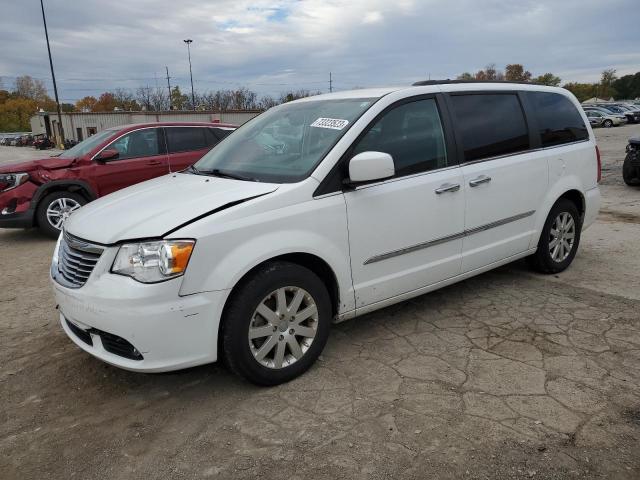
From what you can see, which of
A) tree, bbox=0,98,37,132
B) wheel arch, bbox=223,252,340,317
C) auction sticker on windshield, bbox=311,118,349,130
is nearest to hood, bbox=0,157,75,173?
auction sticker on windshield, bbox=311,118,349,130

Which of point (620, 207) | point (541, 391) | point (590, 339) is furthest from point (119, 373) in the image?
point (620, 207)

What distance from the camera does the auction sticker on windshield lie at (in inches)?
139

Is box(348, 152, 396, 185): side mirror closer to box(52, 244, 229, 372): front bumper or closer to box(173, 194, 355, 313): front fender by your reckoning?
box(173, 194, 355, 313): front fender

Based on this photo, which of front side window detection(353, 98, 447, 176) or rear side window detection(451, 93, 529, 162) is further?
rear side window detection(451, 93, 529, 162)

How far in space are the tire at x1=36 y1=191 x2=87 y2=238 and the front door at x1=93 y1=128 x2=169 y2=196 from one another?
1.37 feet

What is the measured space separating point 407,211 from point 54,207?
6.02 meters

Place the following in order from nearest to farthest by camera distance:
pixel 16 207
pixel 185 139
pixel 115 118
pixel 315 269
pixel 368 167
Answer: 1. pixel 368 167
2. pixel 315 269
3. pixel 16 207
4. pixel 185 139
5. pixel 115 118

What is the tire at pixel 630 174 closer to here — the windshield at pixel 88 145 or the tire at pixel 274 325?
the tire at pixel 274 325

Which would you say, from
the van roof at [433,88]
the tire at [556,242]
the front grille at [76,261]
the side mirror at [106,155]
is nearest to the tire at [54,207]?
the side mirror at [106,155]

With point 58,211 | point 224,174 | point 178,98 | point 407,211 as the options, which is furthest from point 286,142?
point 178,98

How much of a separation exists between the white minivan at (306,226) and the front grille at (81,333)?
0.01 m

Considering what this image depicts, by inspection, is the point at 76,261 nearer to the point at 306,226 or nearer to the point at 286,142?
the point at 306,226

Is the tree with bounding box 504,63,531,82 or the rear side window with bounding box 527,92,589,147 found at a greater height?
the tree with bounding box 504,63,531,82

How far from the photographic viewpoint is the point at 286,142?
150 inches
